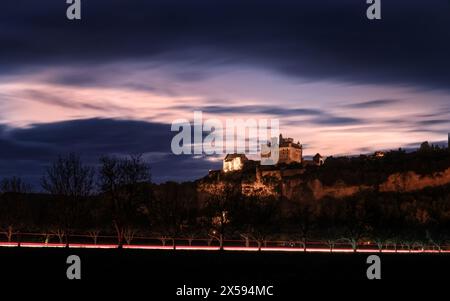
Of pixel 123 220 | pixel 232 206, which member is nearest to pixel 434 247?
pixel 232 206

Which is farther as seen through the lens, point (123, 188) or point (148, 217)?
point (148, 217)

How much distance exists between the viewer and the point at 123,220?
76.9 m

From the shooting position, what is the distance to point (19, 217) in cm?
9319

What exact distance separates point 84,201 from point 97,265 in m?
44.8

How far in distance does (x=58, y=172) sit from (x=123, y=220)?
427 inches
